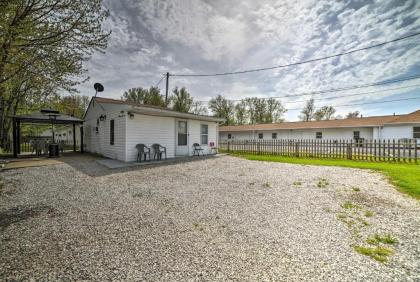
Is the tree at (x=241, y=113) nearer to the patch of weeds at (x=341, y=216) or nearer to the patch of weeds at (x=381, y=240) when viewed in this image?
the patch of weeds at (x=341, y=216)

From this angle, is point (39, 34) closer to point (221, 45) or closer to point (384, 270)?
point (384, 270)

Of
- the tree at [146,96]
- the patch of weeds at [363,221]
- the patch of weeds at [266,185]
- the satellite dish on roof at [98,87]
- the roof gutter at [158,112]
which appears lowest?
the patch of weeds at [363,221]

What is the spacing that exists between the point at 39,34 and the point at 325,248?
6801 millimetres

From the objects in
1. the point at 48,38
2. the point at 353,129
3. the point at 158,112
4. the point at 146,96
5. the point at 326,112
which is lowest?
the point at 353,129

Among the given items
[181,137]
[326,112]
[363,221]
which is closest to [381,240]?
[363,221]

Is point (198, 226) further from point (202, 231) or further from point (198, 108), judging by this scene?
point (198, 108)

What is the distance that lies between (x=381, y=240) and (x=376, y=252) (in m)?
0.44

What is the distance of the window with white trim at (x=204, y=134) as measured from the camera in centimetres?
1333

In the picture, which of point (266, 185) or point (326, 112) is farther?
point (326, 112)

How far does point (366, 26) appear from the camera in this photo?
10305 mm

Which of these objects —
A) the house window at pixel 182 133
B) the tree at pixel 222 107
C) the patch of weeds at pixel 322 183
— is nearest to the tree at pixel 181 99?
the tree at pixel 222 107

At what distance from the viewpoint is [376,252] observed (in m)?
2.19

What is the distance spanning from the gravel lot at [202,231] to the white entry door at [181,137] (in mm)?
6564

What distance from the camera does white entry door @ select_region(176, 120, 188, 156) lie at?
459 inches
